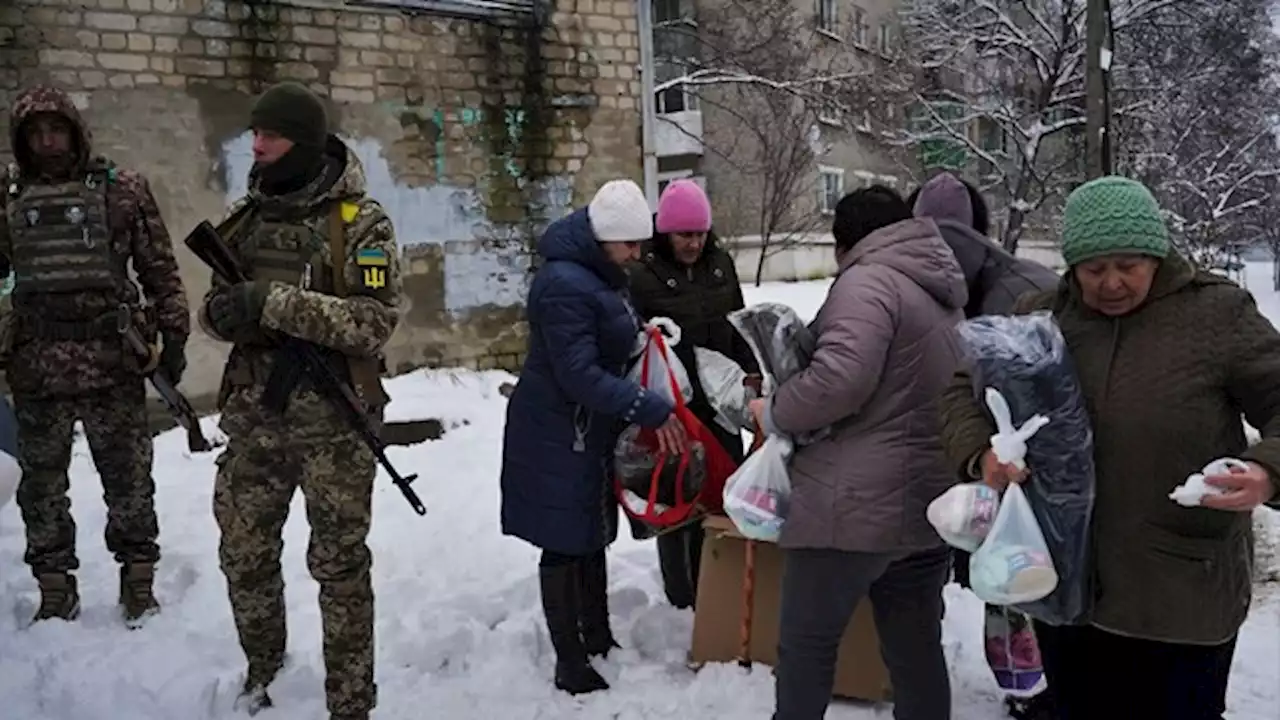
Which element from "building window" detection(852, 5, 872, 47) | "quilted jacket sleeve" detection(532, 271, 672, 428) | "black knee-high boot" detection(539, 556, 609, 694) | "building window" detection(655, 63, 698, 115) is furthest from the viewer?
"building window" detection(852, 5, 872, 47)

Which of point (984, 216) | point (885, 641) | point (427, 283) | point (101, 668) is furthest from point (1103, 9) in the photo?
point (101, 668)

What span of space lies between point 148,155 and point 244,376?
4768 millimetres

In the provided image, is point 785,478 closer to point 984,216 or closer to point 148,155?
point 984,216

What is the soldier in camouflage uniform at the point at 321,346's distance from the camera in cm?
306

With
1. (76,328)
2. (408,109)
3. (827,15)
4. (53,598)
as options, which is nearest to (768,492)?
(76,328)

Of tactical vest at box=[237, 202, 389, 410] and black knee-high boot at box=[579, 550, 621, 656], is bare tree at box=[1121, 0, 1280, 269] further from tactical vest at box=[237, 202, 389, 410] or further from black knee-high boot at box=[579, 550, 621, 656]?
tactical vest at box=[237, 202, 389, 410]

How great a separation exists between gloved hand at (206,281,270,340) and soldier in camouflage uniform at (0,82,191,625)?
1.13 meters

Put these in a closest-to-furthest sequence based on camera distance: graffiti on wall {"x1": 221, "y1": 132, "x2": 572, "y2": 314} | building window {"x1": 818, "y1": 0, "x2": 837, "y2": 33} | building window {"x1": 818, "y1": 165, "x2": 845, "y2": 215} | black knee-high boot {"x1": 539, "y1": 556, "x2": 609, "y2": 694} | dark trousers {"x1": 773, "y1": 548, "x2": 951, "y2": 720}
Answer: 1. dark trousers {"x1": 773, "y1": 548, "x2": 951, "y2": 720}
2. black knee-high boot {"x1": 539, "y1": 556, "x2": 609, "y2": 694}
3. graffiti on wall {"x1": 221, "y1": 132, "x2": 572, "y2": 314}
4. building window {"x1": 818, "y1": 165, "x2": 845, "y2": 215}
5. building window {"x1": 818, "y1": 0, "x2": 837, "y2": 33}

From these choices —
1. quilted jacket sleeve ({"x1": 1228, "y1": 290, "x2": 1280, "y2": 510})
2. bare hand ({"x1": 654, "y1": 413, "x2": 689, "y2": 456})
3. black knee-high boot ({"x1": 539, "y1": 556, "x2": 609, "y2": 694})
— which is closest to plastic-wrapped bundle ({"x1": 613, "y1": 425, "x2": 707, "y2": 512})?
bare hand ({"x1": 654, "y1": 413, "x2": 689, "y2": 456})

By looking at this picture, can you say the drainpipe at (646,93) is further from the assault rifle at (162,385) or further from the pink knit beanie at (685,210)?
the assault rifle at (162,385)

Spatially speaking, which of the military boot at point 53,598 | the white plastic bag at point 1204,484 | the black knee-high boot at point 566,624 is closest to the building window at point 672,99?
the military boot at point 53,598

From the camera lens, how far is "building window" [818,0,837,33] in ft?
76.8

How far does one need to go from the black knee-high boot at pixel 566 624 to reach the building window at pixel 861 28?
2291 cm

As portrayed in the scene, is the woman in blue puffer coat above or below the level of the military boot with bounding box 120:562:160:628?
above
